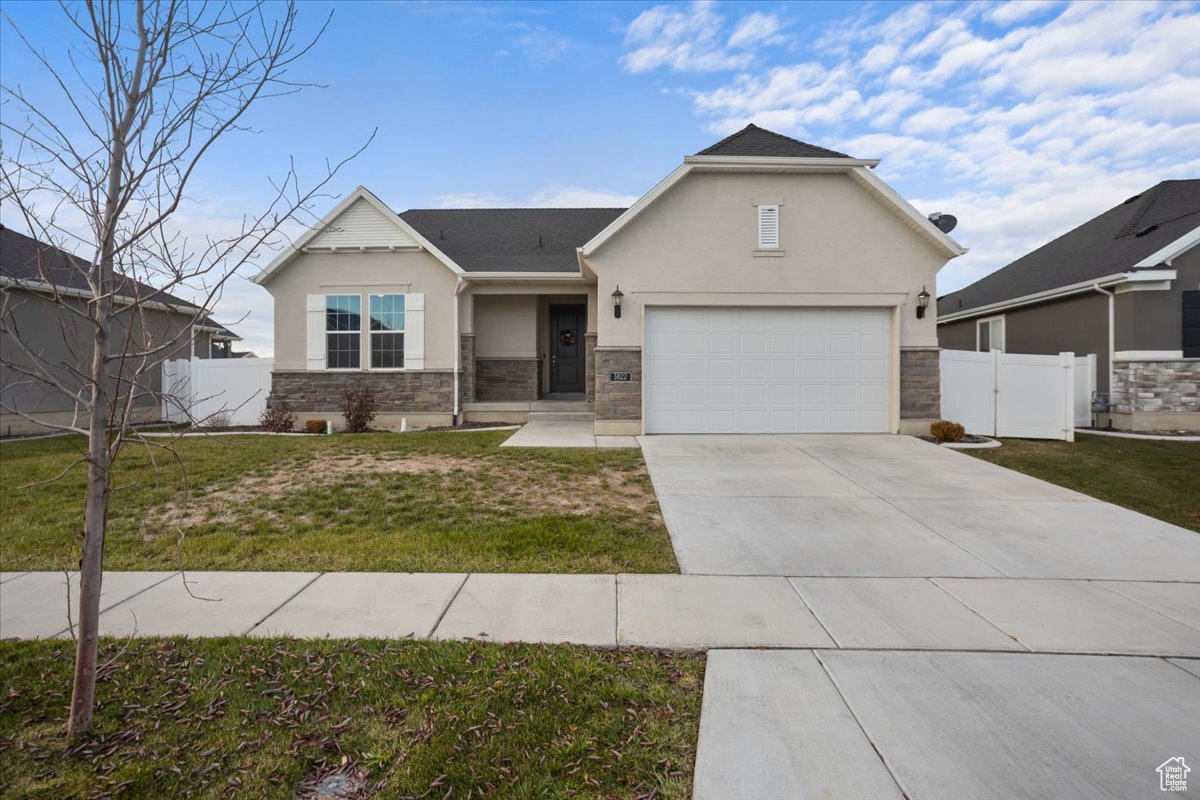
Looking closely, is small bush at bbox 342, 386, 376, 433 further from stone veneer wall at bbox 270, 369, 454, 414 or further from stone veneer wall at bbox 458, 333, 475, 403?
stone veneer wall at bbox 458, 333, 475, 403

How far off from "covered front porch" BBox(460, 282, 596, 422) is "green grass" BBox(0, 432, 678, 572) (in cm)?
451

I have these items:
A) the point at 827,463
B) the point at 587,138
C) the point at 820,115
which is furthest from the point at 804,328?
the point at 587,138

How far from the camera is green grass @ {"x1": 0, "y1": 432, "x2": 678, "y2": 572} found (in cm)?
512

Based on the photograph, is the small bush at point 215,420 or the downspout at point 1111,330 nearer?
the small bush at point 215,420

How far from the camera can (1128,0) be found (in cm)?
938

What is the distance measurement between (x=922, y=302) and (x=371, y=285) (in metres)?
12.6

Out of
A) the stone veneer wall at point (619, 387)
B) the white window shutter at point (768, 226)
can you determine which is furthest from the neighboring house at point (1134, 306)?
the stone veneer wall at point (619, 387)

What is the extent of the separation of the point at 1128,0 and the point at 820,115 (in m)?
5.00

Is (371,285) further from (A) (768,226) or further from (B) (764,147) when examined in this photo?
(B) (764,147)

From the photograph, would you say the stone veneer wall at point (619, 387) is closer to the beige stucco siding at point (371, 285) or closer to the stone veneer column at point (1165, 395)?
the beige stucco siding at point (371, 285)

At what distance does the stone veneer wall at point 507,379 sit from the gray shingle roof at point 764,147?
23.6 feet

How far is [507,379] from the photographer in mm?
15766

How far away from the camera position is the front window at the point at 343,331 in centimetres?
1440

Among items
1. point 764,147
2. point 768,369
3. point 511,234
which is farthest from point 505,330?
point 764,147
